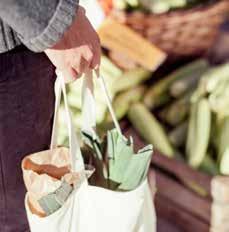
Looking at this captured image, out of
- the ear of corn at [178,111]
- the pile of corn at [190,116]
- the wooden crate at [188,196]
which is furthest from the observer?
the ear of corn at [178,111]

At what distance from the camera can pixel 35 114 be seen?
1.01 meters

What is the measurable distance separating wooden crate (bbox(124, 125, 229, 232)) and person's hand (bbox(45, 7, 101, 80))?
0.64m

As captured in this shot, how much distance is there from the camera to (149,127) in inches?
67.4

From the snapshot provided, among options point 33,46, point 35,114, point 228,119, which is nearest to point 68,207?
point 35,114

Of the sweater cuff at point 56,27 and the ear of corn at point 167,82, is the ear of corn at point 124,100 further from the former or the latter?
the sweater cuff at point 56,27

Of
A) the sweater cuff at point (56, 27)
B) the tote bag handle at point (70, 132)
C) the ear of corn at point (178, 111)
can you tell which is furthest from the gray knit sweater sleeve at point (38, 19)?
the ear of corn at point (178, 111)

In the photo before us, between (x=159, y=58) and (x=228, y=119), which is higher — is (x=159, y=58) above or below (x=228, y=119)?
above

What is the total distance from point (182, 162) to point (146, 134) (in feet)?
0.51

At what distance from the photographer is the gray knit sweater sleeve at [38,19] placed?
2.74ft

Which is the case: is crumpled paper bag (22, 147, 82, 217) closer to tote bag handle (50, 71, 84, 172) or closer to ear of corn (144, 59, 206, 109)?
tote bag handle (50, 71, 84, 172)

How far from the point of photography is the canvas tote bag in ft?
3.29

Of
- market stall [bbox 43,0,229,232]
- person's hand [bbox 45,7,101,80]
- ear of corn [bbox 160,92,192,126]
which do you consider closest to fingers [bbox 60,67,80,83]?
person's hand [bbox 45,7,101,80]

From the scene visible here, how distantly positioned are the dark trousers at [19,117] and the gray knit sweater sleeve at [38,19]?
7 cm

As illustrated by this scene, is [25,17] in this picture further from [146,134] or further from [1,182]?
[146,134]
